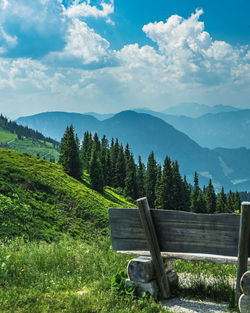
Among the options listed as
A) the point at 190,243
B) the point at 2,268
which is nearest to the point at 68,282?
the point at 2,268

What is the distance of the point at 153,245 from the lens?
15.9 feet

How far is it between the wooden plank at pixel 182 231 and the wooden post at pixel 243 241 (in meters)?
0.11

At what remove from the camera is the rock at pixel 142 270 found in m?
4.88

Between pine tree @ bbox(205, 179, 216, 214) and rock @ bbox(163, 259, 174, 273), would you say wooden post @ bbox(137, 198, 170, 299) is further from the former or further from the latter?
pine tree @ bbox(205, 179, 216, 214)

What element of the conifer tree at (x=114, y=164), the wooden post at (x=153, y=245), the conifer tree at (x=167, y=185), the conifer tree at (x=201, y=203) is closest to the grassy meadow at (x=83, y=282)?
the wooden post at (x=153, y=245)

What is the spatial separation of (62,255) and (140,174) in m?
107

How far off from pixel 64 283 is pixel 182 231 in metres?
2.18

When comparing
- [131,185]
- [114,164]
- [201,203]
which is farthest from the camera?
[114,164]

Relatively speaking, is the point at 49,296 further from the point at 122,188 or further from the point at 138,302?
the point at 122,188

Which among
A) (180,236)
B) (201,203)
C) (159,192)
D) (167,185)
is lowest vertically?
(180,236)

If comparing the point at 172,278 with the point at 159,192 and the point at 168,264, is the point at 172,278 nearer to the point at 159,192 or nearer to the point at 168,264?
Result: the point at 168,264

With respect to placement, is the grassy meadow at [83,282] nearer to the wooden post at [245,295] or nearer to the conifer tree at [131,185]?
the wooden post at [245,295]

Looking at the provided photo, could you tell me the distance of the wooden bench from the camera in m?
4.26

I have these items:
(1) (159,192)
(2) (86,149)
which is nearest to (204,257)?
(1) (159,192)
